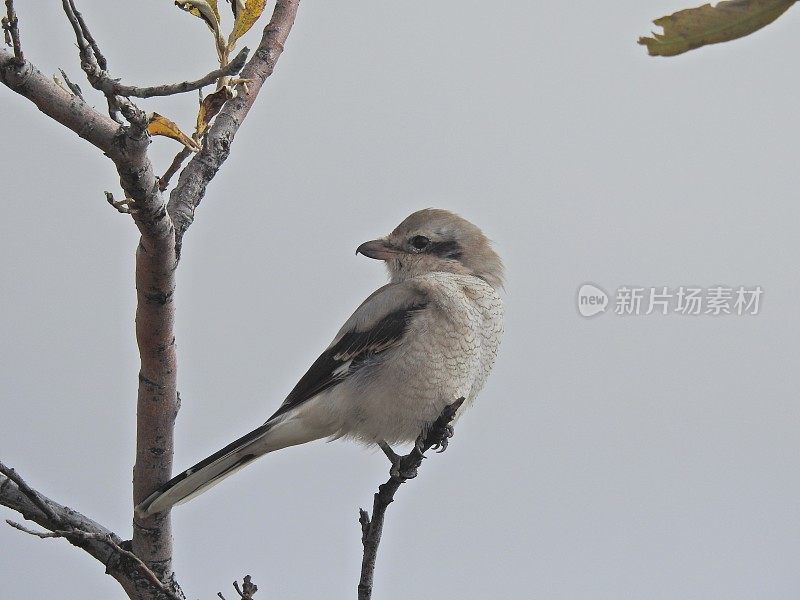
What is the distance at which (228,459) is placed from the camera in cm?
302

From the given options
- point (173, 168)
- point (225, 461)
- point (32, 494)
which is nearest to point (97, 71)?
point (173, 168)

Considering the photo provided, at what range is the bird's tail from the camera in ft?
8.41

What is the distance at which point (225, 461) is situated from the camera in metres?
3.01

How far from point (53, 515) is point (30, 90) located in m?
1.16

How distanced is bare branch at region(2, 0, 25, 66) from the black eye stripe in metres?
2.16

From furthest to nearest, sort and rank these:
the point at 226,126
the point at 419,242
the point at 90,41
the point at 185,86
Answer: the point at 419,242, the point at 226,126, the point at 90,41, the point at 185,86

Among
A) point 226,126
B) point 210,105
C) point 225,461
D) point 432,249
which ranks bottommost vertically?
point 225,461

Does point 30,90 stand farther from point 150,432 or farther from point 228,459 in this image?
point 228,459

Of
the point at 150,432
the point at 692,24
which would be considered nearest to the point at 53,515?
the point at 150,432

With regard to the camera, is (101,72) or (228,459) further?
(228,459)

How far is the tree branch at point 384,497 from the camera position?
2320mm

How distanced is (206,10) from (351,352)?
1496mm

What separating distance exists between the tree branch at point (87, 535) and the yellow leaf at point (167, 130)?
966 millimetres

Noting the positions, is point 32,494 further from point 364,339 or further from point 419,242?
point 419,242
